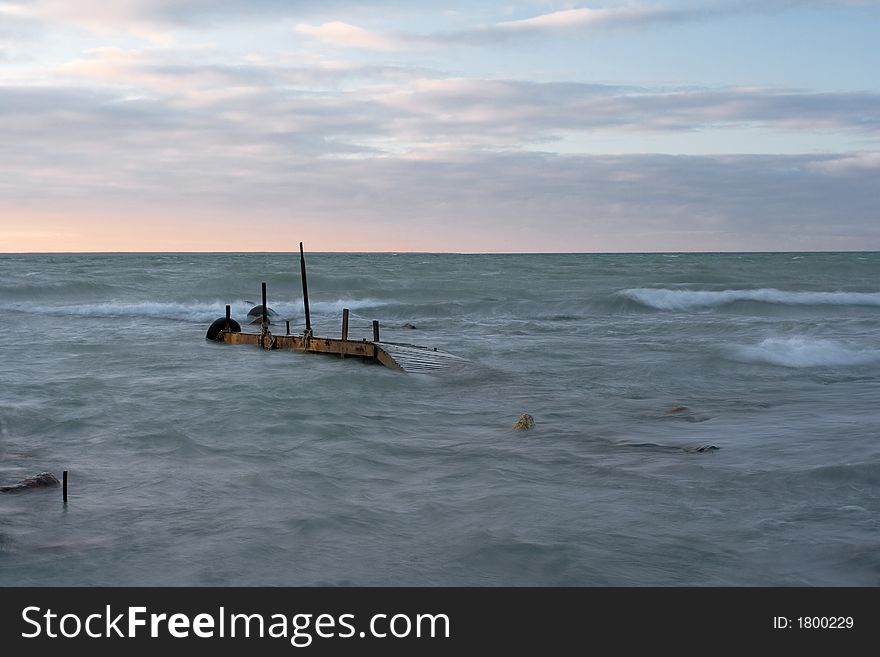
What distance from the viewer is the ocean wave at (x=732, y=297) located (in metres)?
44.9

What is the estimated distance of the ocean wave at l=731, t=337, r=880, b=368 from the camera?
20953 millimetres

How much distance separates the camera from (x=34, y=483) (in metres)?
10.2

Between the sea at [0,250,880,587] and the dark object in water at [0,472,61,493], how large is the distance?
0.15 m

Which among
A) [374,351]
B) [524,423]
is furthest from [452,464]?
→ [374,351]

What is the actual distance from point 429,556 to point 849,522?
4.09 m

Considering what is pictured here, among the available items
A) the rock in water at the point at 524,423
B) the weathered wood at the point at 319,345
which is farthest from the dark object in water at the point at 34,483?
the weathered wood at the point at 319,345

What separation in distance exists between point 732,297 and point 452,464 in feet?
126

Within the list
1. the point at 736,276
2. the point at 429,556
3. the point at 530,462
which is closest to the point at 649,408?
the point at 530,462

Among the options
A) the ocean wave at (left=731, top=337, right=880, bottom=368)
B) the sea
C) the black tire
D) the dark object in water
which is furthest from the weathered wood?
the dark object in water

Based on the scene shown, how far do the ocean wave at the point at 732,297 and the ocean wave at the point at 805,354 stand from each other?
20.4m

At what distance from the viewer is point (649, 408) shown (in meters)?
15.4

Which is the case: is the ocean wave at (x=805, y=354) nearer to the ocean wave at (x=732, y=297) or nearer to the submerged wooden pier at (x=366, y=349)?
the submerged wooden pier at (x=366, y=349)

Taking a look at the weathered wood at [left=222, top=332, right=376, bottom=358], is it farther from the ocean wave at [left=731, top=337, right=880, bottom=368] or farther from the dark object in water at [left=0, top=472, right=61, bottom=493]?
the dark object in water at [left=0, top=472, right=61, bottom=493]

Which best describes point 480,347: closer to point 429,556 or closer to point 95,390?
point 95,390
